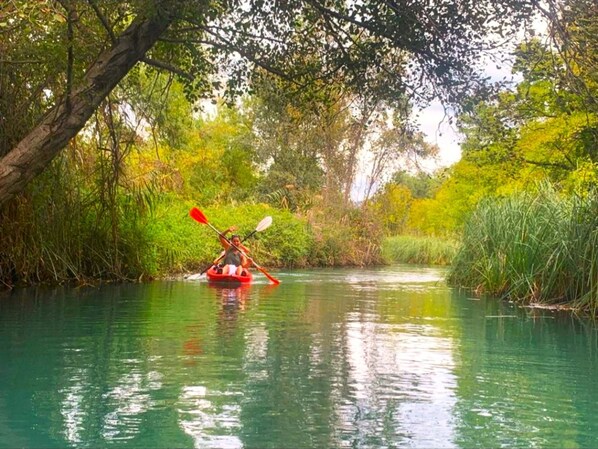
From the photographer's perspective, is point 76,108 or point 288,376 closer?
point 288,376

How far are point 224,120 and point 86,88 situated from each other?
34004mm

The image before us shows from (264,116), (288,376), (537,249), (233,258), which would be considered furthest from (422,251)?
(288,376)

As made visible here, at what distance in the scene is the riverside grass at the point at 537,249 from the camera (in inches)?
456

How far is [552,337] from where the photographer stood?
30.6 ft

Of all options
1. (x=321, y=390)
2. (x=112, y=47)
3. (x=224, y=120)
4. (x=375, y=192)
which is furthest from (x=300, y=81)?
(x=224, y=120)

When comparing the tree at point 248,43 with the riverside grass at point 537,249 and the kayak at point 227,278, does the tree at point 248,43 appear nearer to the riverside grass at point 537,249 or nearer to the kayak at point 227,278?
the riverside grass at point 537,249

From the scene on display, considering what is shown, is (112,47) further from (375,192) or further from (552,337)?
(375,192)

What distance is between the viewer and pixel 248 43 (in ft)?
32.7

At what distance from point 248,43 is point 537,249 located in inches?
227

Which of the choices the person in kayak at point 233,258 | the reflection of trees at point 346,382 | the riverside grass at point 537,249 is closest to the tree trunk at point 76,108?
the reflection of trees at point 346,382

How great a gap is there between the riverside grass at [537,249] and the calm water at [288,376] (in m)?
0.80

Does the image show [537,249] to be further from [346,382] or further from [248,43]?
[346,382]

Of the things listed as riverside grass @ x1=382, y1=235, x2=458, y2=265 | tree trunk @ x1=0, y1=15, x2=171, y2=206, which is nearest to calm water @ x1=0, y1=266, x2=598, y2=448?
tree trunk @ x1=0, y1=15, x2=171, y2=206

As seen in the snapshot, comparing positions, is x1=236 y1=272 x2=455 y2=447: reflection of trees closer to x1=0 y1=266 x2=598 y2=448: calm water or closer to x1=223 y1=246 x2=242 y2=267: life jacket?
x1=0 y1=266 x2=598 y2=448: calm water
